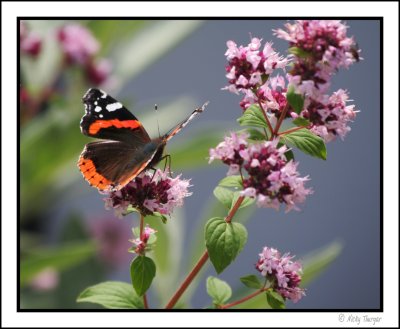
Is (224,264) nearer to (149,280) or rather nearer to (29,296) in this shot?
(149,280)

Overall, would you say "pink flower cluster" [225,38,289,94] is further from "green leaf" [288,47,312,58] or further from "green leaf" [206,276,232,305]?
"green leaf" [206,276,232,305]

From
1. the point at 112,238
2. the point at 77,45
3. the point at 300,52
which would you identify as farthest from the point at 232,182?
the point at 112,238

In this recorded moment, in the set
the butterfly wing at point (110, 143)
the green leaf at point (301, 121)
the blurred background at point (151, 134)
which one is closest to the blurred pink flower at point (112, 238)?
the blurred background at point (151, 134)

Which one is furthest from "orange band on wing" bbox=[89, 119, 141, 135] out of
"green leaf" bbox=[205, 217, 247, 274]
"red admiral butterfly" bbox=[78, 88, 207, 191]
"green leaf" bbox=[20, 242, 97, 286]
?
"green leaf" bbox=[20, 242, 97, 286]

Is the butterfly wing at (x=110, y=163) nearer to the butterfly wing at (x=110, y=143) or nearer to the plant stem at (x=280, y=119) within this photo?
the butterfly wing at (x=110, y=143)

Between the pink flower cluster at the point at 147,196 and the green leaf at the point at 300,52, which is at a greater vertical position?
the green leaf at the point at 300,52

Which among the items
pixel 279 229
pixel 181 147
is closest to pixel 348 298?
pixel 279 229

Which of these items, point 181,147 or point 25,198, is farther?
point 25,198
